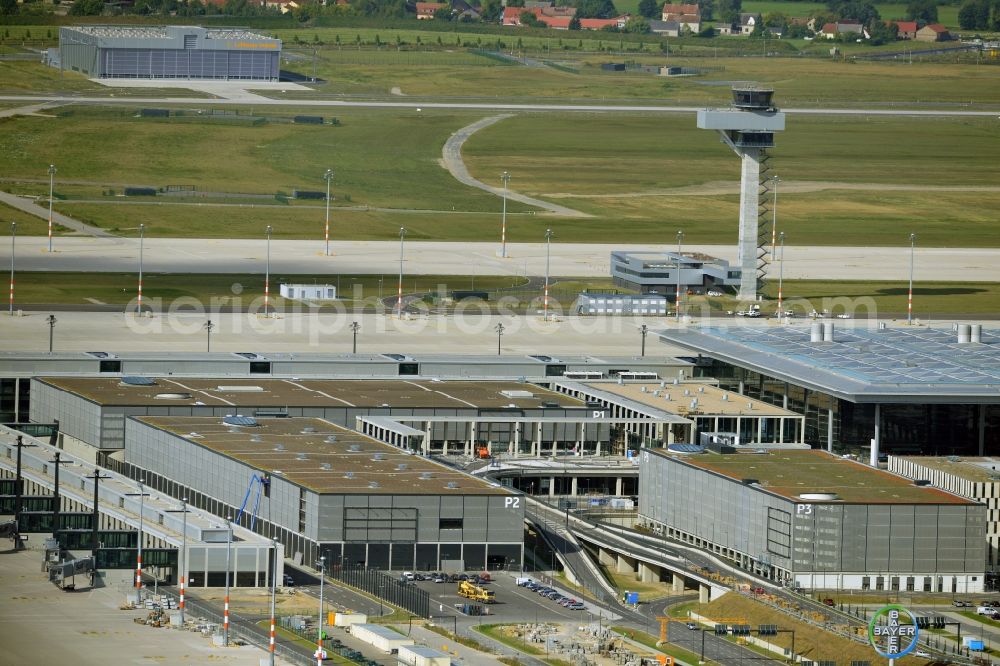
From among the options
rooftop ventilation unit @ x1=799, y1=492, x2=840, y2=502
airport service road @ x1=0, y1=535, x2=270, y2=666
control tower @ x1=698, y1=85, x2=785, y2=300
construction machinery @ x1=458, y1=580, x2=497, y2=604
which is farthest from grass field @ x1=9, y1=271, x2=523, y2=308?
construction machinery @ x1=458, y1=580, x2=497, y2=604

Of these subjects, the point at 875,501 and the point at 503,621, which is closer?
the point at 503,621

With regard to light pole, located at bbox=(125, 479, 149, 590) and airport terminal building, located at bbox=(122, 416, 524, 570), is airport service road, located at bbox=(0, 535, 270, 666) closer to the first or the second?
light pole, located at bbox=(125, 479, 149, 590)

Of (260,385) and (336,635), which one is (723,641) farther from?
(260,385)

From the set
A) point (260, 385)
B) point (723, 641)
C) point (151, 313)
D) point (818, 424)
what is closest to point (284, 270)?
point (151, 313)

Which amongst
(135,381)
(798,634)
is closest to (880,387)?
(798,634)

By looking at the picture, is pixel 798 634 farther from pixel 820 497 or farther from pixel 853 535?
pixel 820 497
